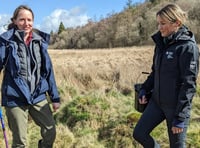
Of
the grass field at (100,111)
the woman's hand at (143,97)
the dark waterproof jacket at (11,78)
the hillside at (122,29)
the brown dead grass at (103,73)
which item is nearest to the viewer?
the dark waterproof jacket at (11,78)

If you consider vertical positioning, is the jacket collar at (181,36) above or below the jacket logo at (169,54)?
above

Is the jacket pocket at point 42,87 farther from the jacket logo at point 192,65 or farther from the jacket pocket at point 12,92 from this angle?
the jacket logo at point 192,65

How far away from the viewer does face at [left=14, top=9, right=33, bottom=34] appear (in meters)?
3.79

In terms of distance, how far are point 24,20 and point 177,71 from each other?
1597 millimetres

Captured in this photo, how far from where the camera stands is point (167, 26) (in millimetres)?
3430

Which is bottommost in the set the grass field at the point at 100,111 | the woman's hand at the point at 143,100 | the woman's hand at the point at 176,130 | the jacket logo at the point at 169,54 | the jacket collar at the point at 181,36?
the grass field at the point at 100,111

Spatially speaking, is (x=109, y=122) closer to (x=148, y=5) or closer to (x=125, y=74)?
(x=125, y=74)

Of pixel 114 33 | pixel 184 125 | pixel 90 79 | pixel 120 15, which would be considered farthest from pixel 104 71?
pixel 120 15

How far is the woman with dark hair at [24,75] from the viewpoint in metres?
3.71

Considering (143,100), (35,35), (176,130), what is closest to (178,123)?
(176,130)

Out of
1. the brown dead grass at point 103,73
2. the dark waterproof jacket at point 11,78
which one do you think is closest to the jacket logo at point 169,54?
the dark waterproof jacket at point 11,78

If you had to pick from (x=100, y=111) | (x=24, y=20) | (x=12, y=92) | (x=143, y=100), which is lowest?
(x=100, y=111)

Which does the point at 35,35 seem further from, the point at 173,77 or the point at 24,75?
the point at 173,77

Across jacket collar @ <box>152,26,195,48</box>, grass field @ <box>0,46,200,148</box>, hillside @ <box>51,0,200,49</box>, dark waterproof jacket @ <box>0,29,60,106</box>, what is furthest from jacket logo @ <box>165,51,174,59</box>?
hillside @ <box>51,0,200,49</box>
